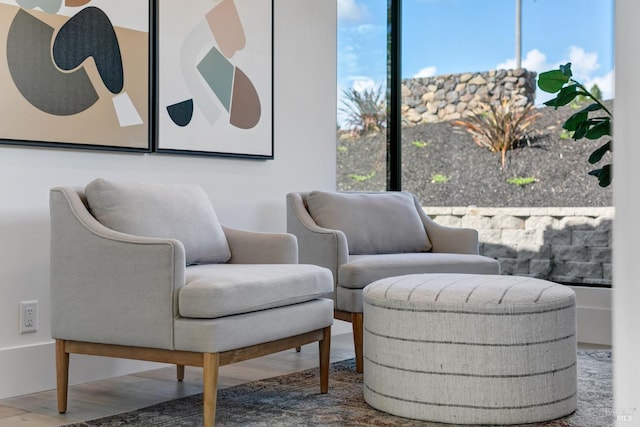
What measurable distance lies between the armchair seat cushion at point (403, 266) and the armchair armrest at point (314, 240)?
64mm

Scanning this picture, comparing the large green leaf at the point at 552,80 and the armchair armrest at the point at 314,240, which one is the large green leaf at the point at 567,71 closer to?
the large green leaf at the point at 552,80

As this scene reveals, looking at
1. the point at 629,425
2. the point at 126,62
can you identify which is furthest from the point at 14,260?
the point at 629,425

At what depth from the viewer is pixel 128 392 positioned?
10.2 ft

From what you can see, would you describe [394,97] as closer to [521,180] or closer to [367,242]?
[521,180]

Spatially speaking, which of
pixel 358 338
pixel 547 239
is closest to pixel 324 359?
pixel 358 338

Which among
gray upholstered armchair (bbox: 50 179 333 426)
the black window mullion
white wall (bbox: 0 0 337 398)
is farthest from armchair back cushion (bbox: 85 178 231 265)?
the black window mullion

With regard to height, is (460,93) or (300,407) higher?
(460,93)

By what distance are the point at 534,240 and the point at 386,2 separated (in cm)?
176

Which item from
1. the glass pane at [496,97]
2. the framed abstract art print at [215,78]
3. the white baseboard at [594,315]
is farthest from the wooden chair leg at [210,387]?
the glass pane at [496,97]

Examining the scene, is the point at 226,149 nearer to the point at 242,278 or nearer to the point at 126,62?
the point at 126,62

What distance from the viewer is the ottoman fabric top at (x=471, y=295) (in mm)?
2525

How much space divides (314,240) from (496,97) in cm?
174

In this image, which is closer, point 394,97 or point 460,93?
point 460,93

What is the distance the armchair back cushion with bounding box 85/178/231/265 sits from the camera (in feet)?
9.21
